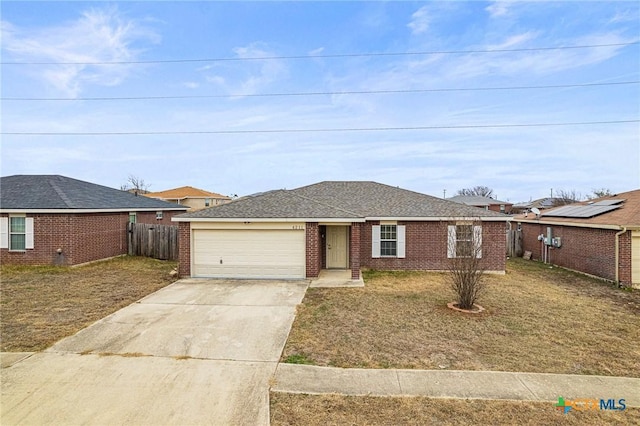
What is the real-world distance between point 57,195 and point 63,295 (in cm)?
783

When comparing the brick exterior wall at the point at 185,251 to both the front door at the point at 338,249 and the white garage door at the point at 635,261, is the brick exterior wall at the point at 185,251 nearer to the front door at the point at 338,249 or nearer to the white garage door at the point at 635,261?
the front door at the point at 338,249

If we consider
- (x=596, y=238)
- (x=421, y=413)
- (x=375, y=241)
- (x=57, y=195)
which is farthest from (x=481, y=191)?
(x=421, y=413)

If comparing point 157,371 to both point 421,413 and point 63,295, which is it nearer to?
point 421,413

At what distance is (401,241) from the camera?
46.2 ft

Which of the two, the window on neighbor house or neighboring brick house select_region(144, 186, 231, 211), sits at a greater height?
neighboring brick house select_region(144, 186, 231, 211)

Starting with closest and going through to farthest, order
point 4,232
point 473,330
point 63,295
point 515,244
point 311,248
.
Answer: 1. point 473,330
2. point 63,295
3. point 311,248
4. point 4,232
5. point 515,244

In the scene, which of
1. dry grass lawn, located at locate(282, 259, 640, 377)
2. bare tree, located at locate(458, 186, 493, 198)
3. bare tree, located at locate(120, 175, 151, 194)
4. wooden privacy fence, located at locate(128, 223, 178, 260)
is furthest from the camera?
bare tree, located at locate(458, 186, 493, 198)

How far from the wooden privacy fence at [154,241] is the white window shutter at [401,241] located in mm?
10871

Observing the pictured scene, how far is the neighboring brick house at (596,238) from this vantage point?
1187 cm

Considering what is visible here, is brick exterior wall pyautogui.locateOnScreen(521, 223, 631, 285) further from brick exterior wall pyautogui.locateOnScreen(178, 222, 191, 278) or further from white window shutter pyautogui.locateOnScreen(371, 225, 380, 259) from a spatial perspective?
brick exterior wall pyautogui.locateOnScreen(178, 222, 191, 278)

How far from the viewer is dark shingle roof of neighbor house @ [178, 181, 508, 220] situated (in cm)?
1252

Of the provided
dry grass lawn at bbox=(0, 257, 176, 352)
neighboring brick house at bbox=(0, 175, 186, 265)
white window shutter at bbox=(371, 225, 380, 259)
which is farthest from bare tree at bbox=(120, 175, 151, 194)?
white window shutter at bbox=(371, 225, 380, 259)

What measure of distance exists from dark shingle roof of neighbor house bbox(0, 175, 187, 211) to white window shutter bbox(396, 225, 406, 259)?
1360 centimetres

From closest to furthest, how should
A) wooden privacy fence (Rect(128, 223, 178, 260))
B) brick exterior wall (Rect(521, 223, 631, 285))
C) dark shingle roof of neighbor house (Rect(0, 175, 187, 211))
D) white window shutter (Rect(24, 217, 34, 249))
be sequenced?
1. brick exterior wall (Rect(521, 223, 631, 285))
2. white window shutter (Rect(24, 217, 34, 249))
3. dark shingle roof of neighbor house (Rect(0, 175, 187, 211))
4. wooden privacy fence (Rect(128, 223, 178, 260))
